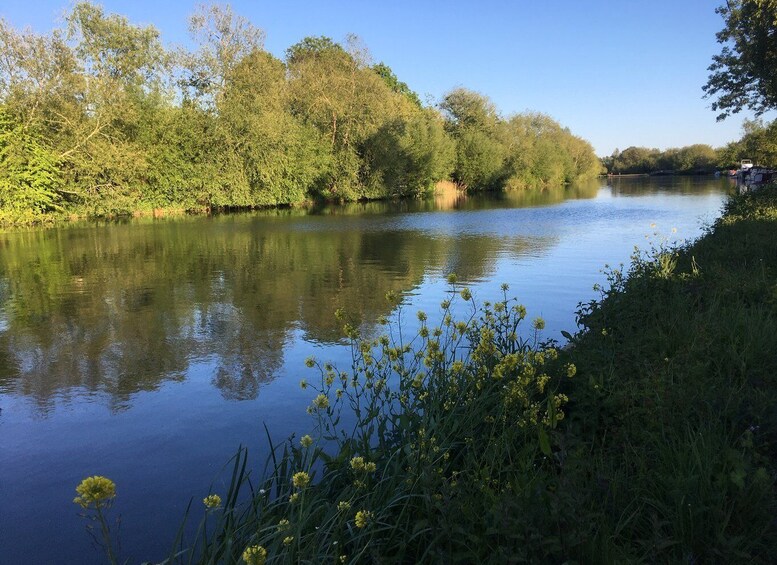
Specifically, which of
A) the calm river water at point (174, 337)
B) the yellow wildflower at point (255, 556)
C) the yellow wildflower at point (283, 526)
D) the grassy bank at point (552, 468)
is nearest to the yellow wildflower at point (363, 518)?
the grassy bank at point (552, 468)

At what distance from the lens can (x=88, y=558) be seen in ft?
11.3

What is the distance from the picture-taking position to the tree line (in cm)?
2706

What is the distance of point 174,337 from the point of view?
825 cm

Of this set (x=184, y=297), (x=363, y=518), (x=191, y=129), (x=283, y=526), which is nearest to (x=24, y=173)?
(x=191, y=129)

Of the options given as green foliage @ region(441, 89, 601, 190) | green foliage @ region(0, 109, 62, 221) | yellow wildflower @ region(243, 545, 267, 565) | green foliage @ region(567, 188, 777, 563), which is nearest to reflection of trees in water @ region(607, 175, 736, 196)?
green foliage @ region(441, 89, 601, 190)

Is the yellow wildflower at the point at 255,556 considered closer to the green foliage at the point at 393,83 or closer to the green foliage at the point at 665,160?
the green foliage at the point at 393,83

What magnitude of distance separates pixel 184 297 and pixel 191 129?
1095 inches

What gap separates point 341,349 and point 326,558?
4.99 meters

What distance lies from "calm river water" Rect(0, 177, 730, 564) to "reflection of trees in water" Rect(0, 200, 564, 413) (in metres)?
0.04

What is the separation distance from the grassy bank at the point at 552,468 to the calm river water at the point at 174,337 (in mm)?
836

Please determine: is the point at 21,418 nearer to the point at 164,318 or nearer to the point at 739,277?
the point at 164,318

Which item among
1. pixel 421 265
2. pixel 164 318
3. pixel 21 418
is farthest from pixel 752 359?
pixel 421 265

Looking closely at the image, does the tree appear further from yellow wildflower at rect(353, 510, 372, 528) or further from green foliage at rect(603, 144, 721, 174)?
green foliage at rect(603, 144, 721, 174)

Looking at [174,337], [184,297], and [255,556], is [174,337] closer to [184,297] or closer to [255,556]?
[184,297]
